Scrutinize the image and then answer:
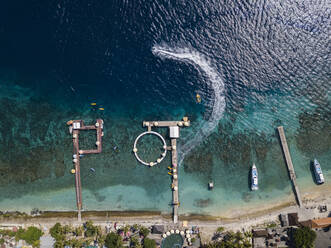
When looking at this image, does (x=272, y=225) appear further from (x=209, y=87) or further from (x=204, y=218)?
(x=209, y=87)

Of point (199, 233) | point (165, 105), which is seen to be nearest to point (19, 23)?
point (165, 105)

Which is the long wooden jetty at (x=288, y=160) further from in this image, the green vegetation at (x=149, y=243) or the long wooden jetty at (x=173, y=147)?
the green vegetation at (x=149, y=243)

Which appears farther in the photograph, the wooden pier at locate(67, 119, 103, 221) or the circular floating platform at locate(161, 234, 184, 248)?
the wooden pier at locate(67, 119, 103, 221)

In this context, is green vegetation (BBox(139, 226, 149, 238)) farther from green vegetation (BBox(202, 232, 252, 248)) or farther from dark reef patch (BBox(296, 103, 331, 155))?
dark reef patch (BBox(296, 103, 331, 155))

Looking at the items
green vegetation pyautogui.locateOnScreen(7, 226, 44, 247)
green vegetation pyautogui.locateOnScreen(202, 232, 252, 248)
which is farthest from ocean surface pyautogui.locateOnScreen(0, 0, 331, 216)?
green vegetation pyautogui.locateOnScreen(202, 232, 252, 248)

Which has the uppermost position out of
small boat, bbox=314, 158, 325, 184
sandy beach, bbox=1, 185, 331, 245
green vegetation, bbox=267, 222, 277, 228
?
small boat, bbox=314, 158, 325, 184

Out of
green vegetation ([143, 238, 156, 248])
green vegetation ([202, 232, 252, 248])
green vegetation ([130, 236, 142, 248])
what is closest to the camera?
green vegetation ([202, 232, 252, 248])
